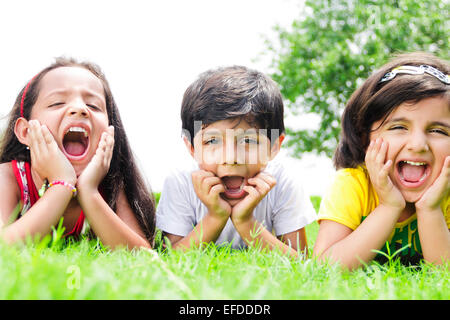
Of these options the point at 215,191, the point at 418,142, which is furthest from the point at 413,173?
the point at 215,191

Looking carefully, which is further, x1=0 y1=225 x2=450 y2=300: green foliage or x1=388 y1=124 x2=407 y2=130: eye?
x1=388 y1=124 x2=407 y2=130: eye

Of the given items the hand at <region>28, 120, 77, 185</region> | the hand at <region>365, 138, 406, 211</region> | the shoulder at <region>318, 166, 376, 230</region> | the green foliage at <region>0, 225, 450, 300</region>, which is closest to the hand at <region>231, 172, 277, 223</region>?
the shoulder at <region>318, 166, 376, 230</region>

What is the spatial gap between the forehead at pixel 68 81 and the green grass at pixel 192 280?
1.22 metres

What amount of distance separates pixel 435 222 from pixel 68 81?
260 cm

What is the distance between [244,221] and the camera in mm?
3170

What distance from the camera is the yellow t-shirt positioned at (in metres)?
3.06

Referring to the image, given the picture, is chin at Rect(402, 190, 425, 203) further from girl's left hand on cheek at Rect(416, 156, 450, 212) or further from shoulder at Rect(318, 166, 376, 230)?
shoulder at Rect(318, 166, 376, 230)

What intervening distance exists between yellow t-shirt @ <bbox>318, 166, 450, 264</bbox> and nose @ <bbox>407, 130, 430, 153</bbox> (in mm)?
436

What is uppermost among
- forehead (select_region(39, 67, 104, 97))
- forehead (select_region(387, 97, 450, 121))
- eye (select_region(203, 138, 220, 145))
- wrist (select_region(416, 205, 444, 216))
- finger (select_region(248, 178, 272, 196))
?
forehead (select_region(39, 67, 104, 97))

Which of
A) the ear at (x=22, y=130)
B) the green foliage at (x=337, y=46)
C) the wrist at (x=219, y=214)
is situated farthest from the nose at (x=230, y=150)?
the green foliage at (x=337, y=46)

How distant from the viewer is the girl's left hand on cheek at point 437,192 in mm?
2902

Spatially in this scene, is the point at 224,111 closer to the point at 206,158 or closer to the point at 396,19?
the point at 206,158

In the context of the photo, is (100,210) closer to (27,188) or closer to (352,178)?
(27,188)
